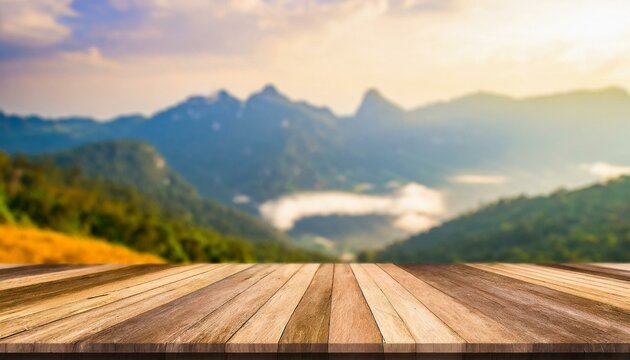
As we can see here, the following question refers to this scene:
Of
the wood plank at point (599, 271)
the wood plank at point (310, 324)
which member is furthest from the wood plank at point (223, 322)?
the wood plank at point (599, 271)

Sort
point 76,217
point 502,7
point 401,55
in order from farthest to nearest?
point 76,217
point 401,55
point 502,7

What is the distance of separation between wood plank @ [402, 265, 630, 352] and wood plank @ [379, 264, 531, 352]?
0.13 feet

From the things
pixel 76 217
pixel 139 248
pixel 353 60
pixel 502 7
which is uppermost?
pixel 353 60

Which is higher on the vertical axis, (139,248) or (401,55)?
(401,55)

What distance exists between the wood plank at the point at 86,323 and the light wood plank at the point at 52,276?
2.84 ft

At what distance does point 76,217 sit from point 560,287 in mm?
45061

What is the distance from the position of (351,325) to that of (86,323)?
0.96 meters

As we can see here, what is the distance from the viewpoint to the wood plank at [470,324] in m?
1.44

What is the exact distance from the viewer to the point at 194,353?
55.9 inches

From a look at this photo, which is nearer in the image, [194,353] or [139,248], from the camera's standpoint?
[194,353]

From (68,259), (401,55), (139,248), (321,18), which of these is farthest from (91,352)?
(139,248)

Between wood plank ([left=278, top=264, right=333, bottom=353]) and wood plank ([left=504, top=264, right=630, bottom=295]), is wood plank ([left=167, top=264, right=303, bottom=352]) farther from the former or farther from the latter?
wood plank ([left=504, top=264, right=630, bottom=295])

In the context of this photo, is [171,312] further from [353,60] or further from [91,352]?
[353,60]

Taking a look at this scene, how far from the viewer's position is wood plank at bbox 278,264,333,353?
142 centimetres
